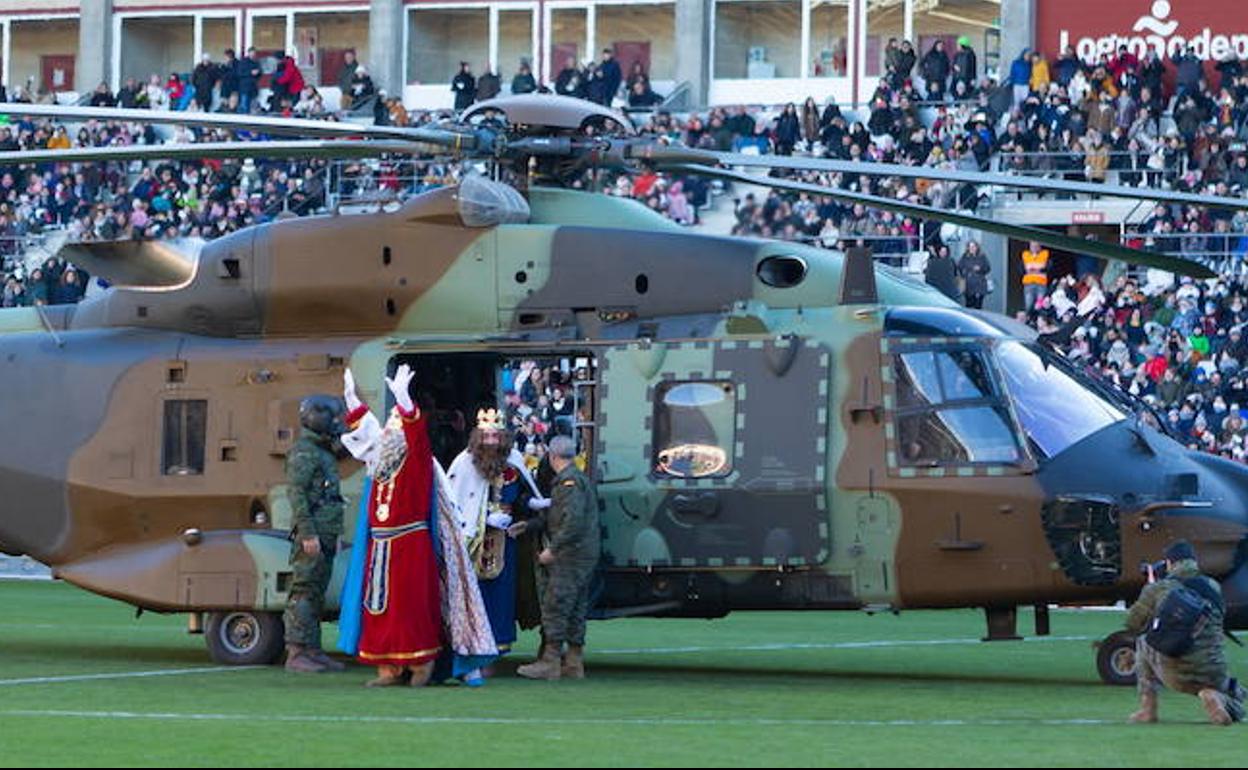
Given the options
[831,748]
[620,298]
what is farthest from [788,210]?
[831,748]

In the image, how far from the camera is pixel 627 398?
61.2ft

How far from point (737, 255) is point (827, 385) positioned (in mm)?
1237

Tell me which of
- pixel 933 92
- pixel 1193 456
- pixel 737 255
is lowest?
pixel 1193 456

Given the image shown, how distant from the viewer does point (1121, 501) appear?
17.7 m

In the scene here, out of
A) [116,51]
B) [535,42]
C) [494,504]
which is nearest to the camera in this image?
[494,504]

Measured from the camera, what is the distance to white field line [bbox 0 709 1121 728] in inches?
560

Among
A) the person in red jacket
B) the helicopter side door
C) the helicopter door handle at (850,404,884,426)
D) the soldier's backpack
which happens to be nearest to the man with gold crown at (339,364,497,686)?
the helicopter side door

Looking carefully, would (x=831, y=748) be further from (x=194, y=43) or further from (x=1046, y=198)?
(x=194, y=43)

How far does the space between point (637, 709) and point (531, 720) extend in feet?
3.74

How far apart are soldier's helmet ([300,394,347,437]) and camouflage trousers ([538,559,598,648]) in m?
1.83

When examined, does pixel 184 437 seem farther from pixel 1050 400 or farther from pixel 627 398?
pixel 1050 400

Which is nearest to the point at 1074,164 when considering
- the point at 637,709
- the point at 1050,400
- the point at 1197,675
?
the point at 1050,400

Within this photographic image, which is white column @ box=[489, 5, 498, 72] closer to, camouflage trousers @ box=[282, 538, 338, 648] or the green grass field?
the green grass field

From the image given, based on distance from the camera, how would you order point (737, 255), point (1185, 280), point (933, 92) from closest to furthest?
point (737, 255) → point (1185, 280) → point (933, 92)
